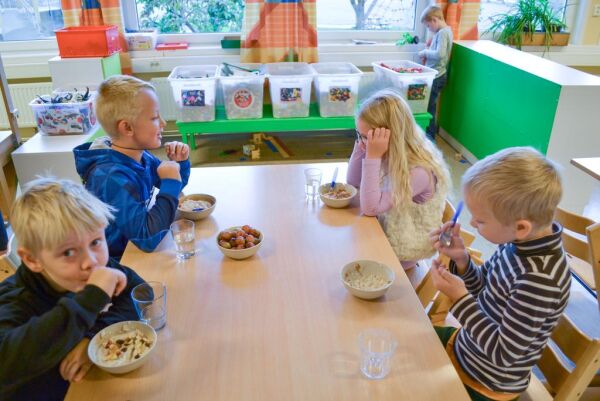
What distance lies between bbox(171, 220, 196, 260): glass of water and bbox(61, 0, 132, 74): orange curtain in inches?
117

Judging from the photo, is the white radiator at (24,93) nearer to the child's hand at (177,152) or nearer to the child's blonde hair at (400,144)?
the child's hand at (177,152)

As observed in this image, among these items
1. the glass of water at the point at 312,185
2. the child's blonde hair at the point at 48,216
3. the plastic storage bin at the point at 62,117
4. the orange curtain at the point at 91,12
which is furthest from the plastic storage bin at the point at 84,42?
the child's blonde hair at the point at 48,216

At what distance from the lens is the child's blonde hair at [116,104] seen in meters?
1.55

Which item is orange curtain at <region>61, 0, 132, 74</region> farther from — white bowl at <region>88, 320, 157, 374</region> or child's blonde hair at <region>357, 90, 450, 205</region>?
white bowl at <region>88, 320, 157, 374</region>

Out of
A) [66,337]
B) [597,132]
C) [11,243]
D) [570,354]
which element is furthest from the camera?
[597,132]

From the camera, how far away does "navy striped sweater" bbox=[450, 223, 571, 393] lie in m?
1.02

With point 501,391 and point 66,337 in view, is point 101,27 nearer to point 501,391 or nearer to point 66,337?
point 66,337

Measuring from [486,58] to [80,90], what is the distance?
Result: 2869 mm

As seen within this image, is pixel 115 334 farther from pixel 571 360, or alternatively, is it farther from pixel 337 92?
pixel 337 92

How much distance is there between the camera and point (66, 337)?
0.92m

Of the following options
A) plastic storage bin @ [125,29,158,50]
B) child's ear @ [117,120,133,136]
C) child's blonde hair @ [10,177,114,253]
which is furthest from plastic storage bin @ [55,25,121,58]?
child's blonde hair @ [10,177,114,253]

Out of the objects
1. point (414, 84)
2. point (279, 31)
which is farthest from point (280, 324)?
point (279, 31)

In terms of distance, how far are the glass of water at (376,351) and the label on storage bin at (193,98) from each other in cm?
271

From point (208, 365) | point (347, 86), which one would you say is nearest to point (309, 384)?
point (208, 365)
